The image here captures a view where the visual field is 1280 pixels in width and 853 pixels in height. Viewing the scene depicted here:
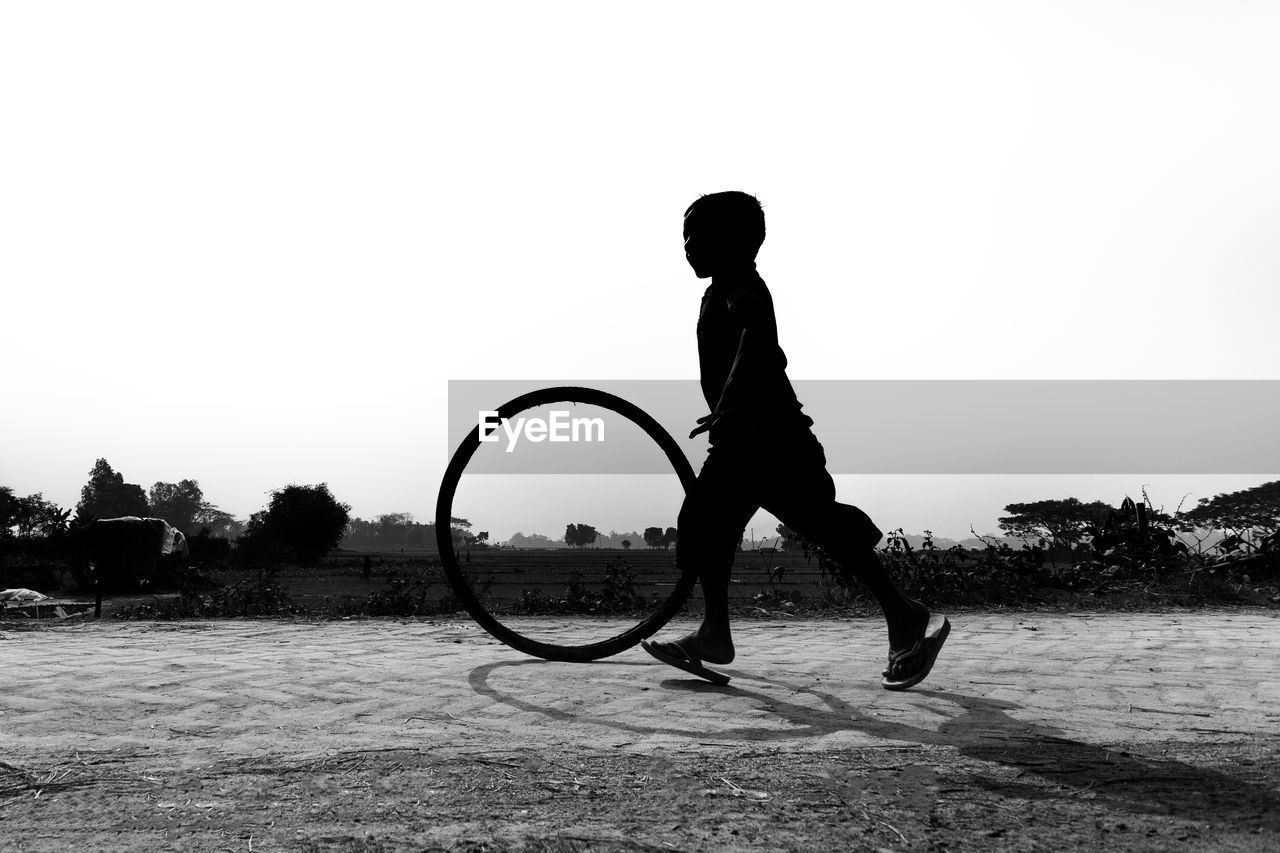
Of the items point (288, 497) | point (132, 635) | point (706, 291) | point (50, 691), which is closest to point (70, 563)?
point (132, 635)

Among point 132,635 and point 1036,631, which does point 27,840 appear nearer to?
point 132,635

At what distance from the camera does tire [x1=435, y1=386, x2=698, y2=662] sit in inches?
184

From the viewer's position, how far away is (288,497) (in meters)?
76.6

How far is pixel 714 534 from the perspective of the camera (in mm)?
4094

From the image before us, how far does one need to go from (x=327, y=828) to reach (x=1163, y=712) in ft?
9.61

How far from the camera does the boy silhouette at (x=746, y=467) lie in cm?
385

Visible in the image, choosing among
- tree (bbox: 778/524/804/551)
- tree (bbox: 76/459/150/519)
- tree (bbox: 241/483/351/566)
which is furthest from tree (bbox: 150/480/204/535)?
tree (bbox: 778/524/804/551)

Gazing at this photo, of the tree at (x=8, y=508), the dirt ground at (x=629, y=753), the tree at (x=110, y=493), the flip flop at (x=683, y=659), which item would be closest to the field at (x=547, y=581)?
the flip flop at (x=683, y=659)

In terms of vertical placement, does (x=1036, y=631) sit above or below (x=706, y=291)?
below

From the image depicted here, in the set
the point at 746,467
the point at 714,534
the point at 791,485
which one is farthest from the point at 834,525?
the point at 714,534

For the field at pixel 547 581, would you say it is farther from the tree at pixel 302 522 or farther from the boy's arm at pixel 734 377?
the tree at pixel 302 522

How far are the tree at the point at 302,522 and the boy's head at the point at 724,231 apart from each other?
70.1 m

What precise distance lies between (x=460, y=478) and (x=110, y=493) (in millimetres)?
127488

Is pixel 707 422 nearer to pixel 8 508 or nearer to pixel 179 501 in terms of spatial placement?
pixel 8 508
